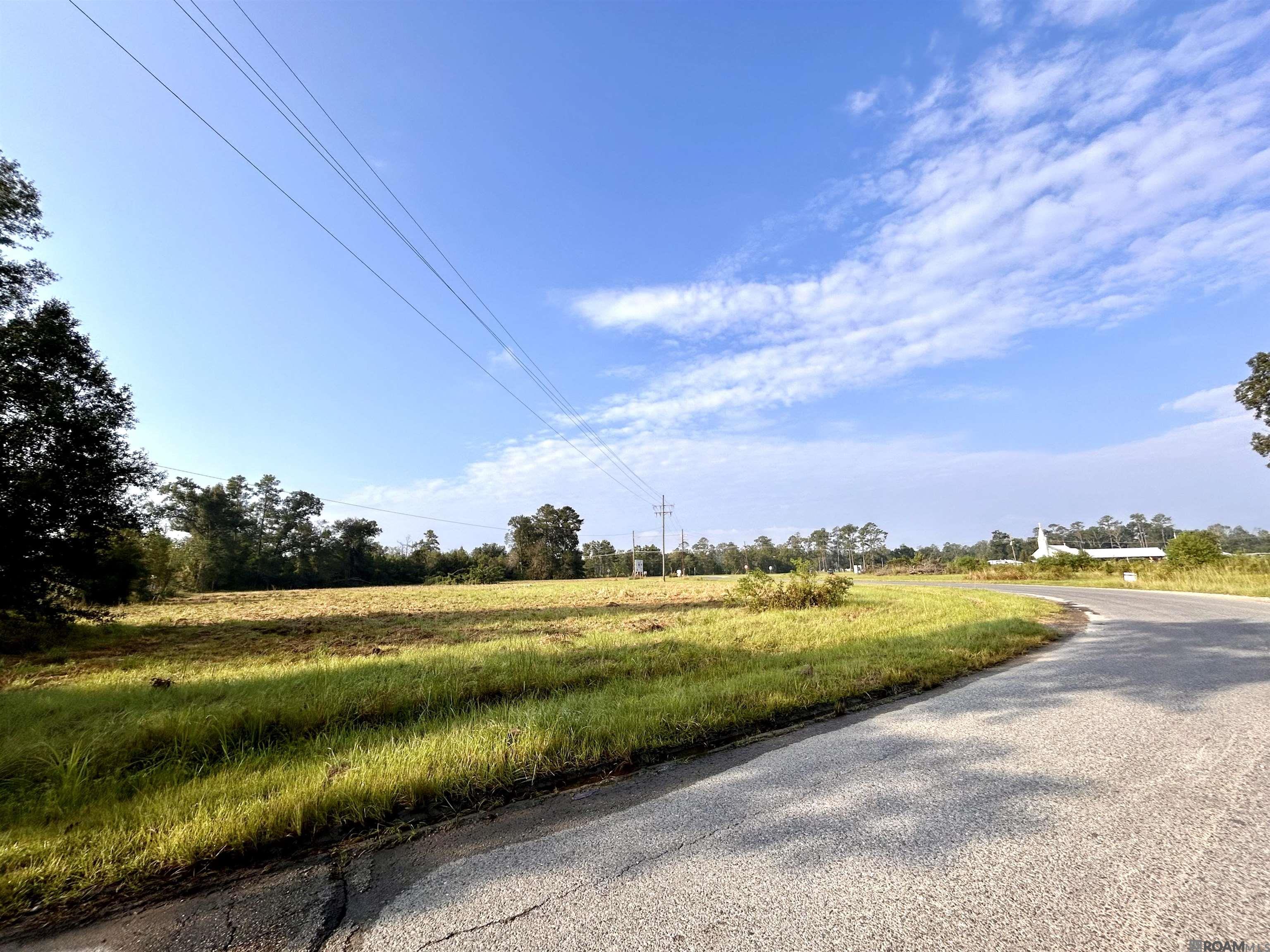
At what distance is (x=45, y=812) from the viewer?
360 cm

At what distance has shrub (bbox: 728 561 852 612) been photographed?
16.4 metres

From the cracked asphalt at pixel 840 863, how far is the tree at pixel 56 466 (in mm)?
13980

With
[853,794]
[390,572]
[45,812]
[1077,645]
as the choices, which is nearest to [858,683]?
[853,794]

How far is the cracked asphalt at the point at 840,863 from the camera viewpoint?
2.09m

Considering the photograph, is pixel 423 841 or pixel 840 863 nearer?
pixel 840 863

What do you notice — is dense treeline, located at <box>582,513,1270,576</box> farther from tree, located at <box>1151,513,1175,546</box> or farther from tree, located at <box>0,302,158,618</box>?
tree, located at <box>0,302,158,618</box>

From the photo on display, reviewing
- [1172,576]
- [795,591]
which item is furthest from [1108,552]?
[795,591]

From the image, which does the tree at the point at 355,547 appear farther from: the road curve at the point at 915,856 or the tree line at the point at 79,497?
the road curve at the point at 915,856

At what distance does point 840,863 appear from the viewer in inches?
99.0

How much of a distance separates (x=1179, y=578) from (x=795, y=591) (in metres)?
22.9

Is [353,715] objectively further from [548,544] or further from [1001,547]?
[1001,547]

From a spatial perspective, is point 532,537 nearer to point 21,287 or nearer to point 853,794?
point 21,287

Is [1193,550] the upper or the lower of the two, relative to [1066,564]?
upper

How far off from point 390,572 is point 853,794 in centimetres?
7630
